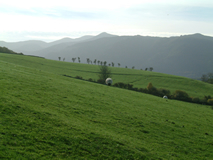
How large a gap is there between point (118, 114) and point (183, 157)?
301 inches

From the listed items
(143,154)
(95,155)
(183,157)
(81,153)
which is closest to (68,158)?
(81,153)

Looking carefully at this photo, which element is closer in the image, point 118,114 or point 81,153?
point 81,153

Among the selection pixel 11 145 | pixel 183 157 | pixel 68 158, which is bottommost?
pixel 183 157

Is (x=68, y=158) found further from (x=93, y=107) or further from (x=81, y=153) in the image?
(x=93, y=107)

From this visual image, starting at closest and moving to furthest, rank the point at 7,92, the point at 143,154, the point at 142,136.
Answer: the point at 143,154 → the point at 142,136 → the point at 7,92

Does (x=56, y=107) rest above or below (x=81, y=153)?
above

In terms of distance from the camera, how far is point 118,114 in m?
18.0

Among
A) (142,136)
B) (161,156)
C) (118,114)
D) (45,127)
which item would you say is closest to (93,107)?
(118,114)

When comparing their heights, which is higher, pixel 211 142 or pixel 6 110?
pixel 6 110

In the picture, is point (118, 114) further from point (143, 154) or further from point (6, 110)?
point (6, 110)

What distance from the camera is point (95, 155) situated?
32.3 ft

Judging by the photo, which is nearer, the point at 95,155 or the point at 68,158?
the point at 68,158

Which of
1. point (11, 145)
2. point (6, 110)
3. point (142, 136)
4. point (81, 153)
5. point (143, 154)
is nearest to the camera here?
point (11, 145)

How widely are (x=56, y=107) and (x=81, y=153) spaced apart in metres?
7.01
